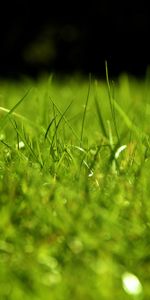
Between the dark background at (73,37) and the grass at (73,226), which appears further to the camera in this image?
the dark background at (73,37)

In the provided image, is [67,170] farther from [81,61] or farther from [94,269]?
[81,61]

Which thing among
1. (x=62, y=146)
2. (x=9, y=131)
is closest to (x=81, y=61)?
(x=9, y=131)

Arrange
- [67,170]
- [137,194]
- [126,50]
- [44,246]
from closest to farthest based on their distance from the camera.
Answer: [44,246] < [137,194] < [67,170] < [126,50]

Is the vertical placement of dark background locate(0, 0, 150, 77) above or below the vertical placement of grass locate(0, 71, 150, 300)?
below

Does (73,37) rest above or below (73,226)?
below

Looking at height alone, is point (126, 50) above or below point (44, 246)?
below

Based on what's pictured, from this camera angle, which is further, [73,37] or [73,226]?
[73,37]

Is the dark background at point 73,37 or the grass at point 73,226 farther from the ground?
the grass at point 73,226

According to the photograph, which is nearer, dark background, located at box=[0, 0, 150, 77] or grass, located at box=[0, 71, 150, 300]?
grass, located at box=[0, 71, 150, 300]
